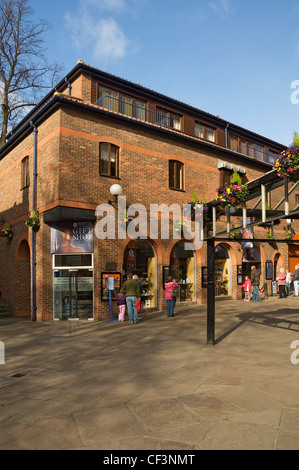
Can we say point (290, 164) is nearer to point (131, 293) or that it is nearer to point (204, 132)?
point (131, 293)

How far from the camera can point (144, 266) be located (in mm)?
14352

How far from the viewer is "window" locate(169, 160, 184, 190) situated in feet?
50.3

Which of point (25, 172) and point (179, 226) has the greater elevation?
point (25, 172)

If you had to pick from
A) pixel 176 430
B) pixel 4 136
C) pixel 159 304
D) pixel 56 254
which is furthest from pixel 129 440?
pixel 4 136

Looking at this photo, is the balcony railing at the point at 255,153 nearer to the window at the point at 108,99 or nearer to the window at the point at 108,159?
the window at the point at 108,99

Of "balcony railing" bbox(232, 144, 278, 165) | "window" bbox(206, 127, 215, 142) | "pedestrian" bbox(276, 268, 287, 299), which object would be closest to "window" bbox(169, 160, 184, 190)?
"window" bbox(206, 127, 215, 142)

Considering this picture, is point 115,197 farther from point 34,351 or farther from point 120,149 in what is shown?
point 34,351

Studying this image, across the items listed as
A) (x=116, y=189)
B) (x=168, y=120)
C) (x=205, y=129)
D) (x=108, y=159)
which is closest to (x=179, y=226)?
(x=116, y=189)

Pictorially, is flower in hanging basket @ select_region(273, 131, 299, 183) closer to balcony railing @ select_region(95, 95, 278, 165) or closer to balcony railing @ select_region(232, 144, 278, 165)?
balcony railing @ select_region(95, 95, 278, 165)

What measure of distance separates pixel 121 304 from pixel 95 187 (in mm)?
4319

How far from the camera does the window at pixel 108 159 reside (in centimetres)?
1302

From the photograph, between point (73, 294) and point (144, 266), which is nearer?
point (73, 294)

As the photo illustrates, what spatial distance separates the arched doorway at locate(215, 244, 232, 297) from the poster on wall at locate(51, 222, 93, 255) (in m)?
7.87
